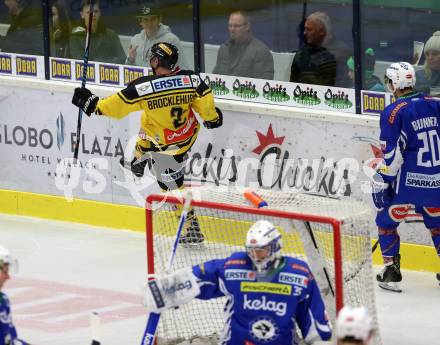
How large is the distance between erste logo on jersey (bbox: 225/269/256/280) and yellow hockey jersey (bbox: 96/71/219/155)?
3591mm

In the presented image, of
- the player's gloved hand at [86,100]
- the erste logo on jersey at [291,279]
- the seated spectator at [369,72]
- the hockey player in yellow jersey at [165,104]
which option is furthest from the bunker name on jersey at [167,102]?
the erste logo on jersey at [291,279]

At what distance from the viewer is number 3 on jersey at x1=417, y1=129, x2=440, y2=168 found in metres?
9.79

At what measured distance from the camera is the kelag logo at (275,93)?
1116cm

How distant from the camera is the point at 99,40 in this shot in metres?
12.3

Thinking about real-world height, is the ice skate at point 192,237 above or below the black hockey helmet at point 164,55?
below

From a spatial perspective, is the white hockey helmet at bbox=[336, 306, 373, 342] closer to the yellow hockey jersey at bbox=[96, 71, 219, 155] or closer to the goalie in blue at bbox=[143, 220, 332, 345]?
the goalie in blue at bbox=[143, 220, 332, 345]

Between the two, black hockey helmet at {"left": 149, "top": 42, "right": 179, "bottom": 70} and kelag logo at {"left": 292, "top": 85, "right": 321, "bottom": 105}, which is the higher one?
black hockey helmet at {"left": 149, "top": 42, "right": 179, "bottom": 70}

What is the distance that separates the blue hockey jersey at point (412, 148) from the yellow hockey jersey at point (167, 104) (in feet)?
5.65

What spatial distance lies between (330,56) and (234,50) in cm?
87

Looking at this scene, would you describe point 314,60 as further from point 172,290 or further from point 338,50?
point 172,290

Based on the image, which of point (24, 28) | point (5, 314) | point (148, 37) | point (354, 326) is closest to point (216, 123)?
point (148, 37)

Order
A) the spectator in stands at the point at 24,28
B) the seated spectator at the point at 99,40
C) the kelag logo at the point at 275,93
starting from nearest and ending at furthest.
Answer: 1. the kelag logo at the point at 275,93
2. the seated spectator at the point at 99,40
3. the spectator in stands at the point at 24,28

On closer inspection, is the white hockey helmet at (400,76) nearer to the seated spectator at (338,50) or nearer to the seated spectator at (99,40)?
the seated spectator at (338,50)

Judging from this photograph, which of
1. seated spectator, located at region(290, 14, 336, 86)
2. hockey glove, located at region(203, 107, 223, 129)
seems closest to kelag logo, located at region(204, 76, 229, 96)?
hockey glove, located at region(203, 107, 223, 129)
